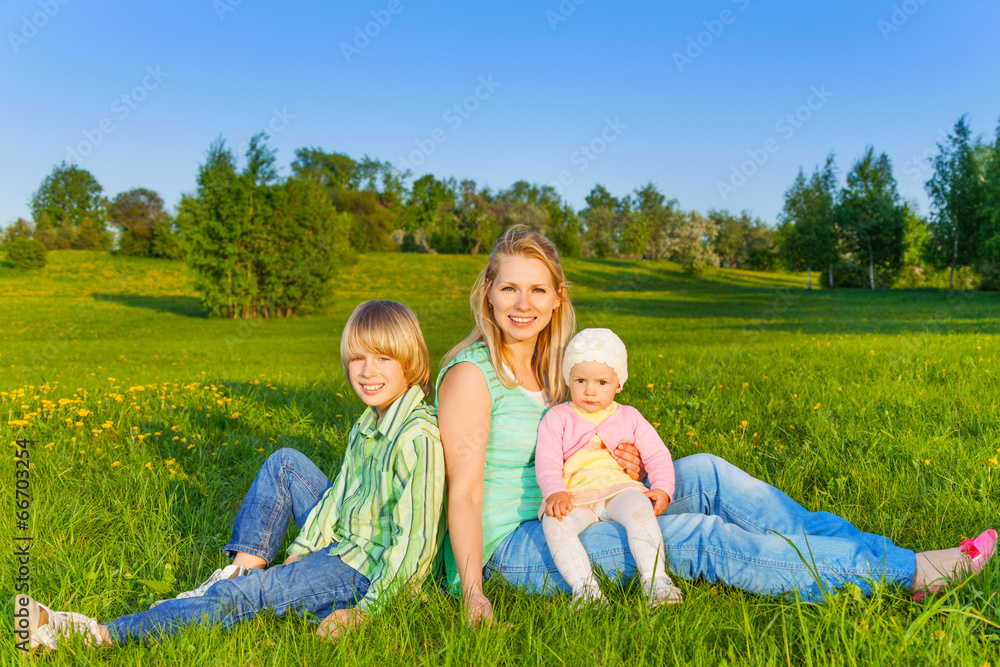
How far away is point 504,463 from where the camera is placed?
2.60m

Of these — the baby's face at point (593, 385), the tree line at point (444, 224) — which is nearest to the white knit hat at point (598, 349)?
the baby's face at point (593, 385)

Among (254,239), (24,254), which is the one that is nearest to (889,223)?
(254,239)

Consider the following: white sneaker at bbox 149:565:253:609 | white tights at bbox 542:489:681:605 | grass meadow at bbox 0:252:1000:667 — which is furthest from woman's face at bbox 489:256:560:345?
white sneaker at bbox 149:565:253:609

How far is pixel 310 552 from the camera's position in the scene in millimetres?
2588

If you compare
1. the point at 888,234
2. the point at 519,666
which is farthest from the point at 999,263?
the point at 519,666

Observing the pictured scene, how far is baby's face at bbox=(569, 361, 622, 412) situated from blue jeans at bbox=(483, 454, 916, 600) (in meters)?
0.50

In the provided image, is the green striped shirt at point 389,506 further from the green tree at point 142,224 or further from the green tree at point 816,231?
the green tree at point 816,231

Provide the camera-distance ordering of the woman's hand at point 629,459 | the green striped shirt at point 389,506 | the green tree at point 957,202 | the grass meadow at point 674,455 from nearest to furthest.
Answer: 1. the grass meadow at point 674,455
2. the green striped shirt at point 389,506
3. the woman's hand at point 629,459
4. the green tree at point 957,202

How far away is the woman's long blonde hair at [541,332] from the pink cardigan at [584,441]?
0.71 feet

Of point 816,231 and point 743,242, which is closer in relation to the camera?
point 816,231

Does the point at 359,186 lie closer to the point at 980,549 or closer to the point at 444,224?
the point at 444,224

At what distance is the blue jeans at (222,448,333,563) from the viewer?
2.67m

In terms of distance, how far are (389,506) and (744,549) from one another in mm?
1366

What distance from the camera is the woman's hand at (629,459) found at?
105 inches
